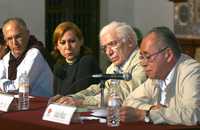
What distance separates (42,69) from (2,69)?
407mm

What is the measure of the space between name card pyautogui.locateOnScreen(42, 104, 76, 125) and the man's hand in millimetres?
235

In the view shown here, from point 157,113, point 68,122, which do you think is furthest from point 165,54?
point 68,122

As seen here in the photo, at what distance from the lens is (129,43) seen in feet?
13.3

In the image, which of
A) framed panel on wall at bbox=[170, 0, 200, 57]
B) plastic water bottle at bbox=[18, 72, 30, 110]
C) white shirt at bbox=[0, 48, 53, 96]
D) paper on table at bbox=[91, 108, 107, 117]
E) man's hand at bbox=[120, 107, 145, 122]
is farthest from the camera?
framed panel on wall at bbox=[170, 0, 200, 57]

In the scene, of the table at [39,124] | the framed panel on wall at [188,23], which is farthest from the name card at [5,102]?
the framed panel on wall at [188,23]

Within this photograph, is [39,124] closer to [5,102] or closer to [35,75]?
[5,102]

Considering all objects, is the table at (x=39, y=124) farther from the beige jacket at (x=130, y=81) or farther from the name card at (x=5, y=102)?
the beige jacket at (x=130, y=81)

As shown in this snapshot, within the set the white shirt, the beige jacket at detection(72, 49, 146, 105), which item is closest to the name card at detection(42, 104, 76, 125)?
the beige jacket at detection(72, 49, 146, 105)

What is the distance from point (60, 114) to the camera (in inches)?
123

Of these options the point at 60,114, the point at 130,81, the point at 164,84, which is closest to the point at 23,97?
the point at 130,81

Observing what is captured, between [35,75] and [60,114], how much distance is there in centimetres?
183

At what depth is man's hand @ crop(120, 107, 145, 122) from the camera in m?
3.07

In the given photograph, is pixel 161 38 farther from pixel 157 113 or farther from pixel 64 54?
pixel 64 54

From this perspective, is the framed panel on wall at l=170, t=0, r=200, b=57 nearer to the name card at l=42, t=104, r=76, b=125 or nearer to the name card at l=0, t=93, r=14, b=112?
the name card at l=0, t=93, r=14, b=112
